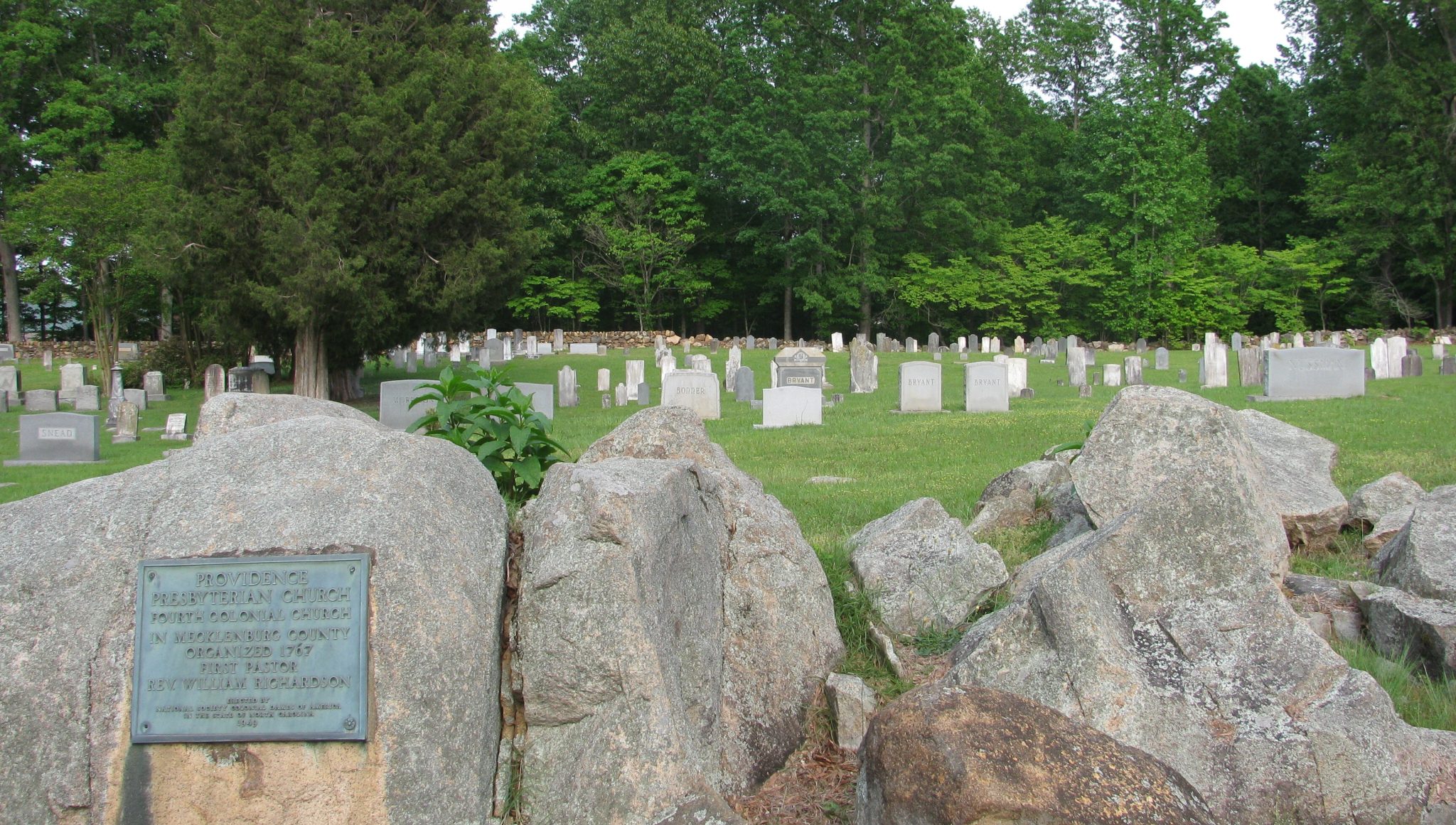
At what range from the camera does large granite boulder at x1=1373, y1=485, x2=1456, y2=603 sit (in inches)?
209

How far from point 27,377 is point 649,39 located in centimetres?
2685

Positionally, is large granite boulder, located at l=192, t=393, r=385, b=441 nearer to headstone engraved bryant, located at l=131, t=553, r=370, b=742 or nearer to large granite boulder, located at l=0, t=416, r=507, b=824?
large granite boulder, located at l=0, t=416, r=507, b=824

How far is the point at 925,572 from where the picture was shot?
18.0 feet

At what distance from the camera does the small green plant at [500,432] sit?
5.02 m

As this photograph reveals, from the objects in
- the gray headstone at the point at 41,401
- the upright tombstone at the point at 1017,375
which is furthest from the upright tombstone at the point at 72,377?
the upright tombstone at the point at 1017,375

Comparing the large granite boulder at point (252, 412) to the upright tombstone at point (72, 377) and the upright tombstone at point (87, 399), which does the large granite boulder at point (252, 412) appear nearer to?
the upright tombstone at point (87, 399)

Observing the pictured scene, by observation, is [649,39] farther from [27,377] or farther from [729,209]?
[27,377]

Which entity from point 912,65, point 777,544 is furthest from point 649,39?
point 777,544

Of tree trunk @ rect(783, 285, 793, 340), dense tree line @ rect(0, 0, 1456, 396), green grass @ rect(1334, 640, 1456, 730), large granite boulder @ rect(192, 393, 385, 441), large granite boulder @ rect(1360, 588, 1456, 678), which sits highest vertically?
dense tree line @ rect(0, 0, 1456, 396)

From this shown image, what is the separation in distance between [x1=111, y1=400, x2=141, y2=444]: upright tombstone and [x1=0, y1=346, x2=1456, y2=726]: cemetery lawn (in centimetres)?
19

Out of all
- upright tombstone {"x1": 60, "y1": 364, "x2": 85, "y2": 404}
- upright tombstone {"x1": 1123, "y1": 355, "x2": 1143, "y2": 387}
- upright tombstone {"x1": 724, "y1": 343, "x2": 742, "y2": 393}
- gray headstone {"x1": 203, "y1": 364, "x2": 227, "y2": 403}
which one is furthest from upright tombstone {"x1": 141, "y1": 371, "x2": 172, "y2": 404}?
upright tombstone {"x1": 1123, "y1": 355, "x2": 1143, "y2": 387}

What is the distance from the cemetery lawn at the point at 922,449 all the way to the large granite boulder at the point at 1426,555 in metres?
0.50

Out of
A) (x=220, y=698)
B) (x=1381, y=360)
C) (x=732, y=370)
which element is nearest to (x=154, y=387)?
(x=732, y=370)

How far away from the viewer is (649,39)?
4459 centimetres
